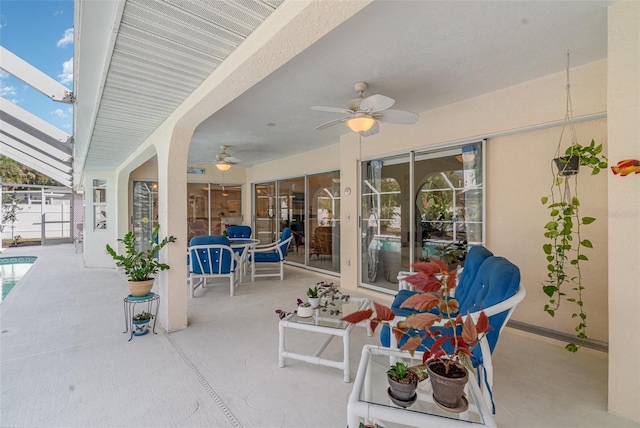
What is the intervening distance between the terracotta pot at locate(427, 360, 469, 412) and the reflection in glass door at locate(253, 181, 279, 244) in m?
6.48

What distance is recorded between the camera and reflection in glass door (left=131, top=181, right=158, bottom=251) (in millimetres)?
7465

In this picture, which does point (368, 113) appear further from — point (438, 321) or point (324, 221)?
point (324, 221)

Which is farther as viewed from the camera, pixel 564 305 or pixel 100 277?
pixel 100 277

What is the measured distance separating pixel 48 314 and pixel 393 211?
188 inches

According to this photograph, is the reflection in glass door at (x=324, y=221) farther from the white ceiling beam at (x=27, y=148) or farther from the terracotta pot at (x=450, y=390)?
the white ceiling beam at (x=27, y=148)

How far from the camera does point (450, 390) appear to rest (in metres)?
1.16

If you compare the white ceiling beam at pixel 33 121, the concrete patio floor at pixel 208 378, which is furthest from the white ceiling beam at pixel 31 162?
the concrete patio floor at pixel 208 378

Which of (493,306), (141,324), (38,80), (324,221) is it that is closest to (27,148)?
(38,80)

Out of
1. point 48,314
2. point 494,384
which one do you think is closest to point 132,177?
point 48,314

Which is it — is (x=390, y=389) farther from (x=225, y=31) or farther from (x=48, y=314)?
(x=48, y=314)

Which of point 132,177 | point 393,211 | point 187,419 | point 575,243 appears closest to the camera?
point 187,419

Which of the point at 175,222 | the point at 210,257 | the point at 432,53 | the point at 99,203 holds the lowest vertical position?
the point at 210,257

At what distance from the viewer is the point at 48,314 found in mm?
3658

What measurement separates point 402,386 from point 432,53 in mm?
2450
